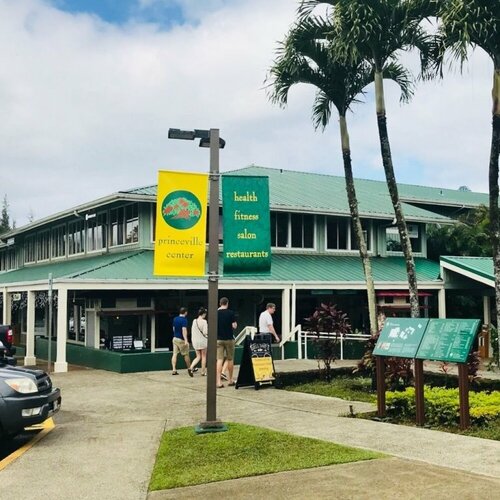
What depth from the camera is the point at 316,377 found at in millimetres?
14883

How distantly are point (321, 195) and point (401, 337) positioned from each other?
17207mm

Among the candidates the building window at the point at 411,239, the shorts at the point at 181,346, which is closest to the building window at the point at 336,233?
the building window at the point at 411,239

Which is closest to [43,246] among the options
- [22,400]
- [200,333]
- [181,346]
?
[181,346]

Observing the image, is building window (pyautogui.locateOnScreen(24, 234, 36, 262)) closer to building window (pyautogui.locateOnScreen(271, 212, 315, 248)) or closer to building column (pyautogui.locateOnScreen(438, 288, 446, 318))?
building window (pyautogui.locateOnScreen(271, 212, 315, 248))

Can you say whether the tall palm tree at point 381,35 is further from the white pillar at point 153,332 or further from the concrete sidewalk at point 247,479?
the white pillar at point 153,332

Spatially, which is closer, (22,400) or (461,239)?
(22,400)

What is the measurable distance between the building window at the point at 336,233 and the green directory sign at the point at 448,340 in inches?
623

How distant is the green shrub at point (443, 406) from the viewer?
368 inches

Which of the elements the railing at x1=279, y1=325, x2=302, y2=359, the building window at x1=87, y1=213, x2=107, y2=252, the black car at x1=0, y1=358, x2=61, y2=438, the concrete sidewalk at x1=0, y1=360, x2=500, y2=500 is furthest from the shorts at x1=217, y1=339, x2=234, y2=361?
the building window at x1=87, y1=213, x2=107, y2=252

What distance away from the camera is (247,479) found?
681 cm

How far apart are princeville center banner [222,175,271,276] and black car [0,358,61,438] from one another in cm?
299

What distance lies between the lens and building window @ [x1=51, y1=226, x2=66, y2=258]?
28859mm

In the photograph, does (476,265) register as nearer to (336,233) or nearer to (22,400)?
(336,233)

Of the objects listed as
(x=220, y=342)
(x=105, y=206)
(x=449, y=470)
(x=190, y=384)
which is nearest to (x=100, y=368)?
(x=190, y=384)
